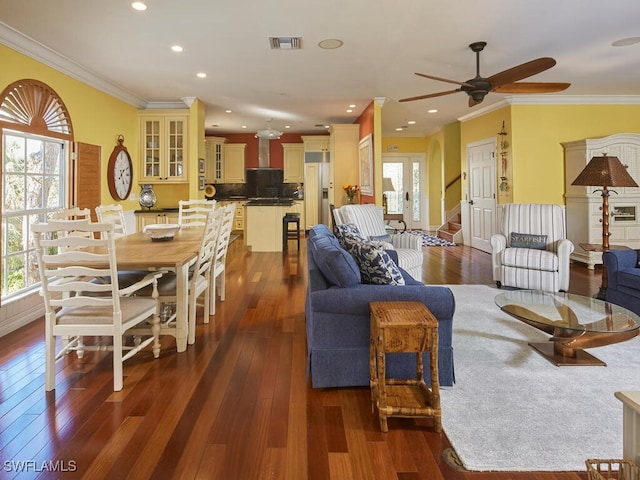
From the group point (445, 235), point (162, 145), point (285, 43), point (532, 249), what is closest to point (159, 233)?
point (285, 43)

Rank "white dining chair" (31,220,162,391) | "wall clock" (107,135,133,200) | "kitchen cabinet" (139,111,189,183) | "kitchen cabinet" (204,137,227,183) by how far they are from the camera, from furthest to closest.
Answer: "kitchen cabinet" (204,137,227,183), "kitchen cabinet" (139,111,189,183), "wall clock" (107,135,133,200), "white dining chair" (31,220,162,391)

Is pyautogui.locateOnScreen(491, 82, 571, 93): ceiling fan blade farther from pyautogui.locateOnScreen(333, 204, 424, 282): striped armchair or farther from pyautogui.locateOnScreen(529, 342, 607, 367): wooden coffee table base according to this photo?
pyautogui.locateOnScreen(529, 342, 607, 367): wooden coffee table base

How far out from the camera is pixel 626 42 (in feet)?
13.8

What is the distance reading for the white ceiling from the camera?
3383mm

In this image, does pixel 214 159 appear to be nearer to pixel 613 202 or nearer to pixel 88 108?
pixel 88 108

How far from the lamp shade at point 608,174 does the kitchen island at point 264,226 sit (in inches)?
196

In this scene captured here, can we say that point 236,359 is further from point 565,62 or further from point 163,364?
point 565,62

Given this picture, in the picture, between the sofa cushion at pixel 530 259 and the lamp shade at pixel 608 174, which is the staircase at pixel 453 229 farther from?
the lamp shade at pixel 608 174

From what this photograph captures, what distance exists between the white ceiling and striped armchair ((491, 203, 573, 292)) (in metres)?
1.85

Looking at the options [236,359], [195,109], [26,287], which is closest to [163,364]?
[236,359]

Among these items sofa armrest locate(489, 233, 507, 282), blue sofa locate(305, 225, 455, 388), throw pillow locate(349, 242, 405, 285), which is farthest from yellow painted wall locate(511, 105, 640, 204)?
blue sofa locate(305, 225, 455, 388)

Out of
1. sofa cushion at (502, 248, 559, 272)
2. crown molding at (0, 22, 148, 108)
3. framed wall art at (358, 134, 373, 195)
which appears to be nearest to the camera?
crown molding at (0, 22, 148, 108)

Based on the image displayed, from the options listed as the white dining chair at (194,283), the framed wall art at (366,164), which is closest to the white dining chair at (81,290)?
the white dining chair at (194,283)

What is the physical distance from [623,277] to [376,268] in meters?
2.62
